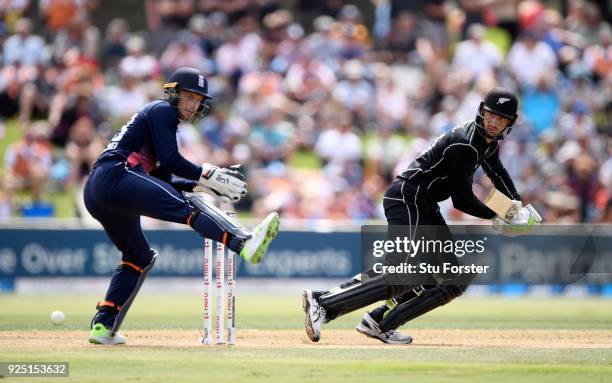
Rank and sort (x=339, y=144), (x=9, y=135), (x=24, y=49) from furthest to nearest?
Answer: (x=24, y=49) → (x=9, y=135) → (x=339, y=144)

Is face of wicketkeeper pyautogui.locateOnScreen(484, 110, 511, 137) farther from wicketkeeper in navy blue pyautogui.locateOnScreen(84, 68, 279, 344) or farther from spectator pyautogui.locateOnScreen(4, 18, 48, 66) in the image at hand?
spectator pyautogui.locateOnScreen(4, 18, 48, 66)

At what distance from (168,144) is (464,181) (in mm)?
2644

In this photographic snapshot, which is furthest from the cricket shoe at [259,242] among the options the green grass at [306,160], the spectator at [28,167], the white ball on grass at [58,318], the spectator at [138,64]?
the spectator at [138,64]

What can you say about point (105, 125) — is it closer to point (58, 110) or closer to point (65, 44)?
point (58, 110)

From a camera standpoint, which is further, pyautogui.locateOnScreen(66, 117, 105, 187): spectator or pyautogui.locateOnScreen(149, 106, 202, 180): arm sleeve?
pyautogui.locateOnScreen(66, 117, 105, 187): spectator

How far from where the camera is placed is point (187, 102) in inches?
397

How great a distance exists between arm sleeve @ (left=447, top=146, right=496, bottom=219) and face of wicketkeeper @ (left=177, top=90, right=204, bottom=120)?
2.28m

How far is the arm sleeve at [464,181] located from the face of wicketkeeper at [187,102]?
7.47 feet

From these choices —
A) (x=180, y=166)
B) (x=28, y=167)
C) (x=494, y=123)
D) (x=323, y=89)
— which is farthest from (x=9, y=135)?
(x=494, y=123)

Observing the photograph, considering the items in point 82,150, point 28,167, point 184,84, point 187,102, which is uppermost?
point 184,84

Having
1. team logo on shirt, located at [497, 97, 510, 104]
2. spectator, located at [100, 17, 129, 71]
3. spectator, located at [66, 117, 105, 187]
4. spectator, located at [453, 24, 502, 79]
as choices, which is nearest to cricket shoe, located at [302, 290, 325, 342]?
team logo on shirt, located at [497, 97, 510, 104]

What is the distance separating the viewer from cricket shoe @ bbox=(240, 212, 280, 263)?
9.26 metres

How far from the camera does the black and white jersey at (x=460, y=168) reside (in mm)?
10133

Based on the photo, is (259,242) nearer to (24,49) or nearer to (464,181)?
(464,181)
